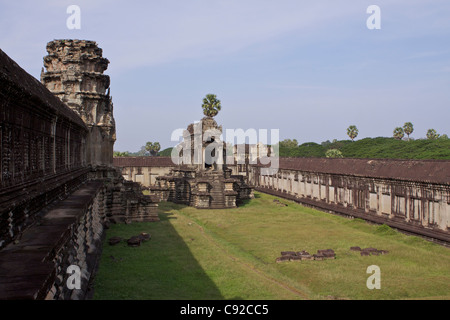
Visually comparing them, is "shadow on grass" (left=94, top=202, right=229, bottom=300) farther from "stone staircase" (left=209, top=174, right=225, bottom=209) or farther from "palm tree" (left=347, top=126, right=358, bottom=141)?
"palm tree" (left=347, top=126, right=358, bottom=141)

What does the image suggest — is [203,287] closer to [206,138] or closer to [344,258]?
[344,258]

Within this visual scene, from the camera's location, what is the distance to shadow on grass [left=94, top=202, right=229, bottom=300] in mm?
10825

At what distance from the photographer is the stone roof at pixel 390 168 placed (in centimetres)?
2047

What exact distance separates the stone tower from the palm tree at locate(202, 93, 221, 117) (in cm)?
3217

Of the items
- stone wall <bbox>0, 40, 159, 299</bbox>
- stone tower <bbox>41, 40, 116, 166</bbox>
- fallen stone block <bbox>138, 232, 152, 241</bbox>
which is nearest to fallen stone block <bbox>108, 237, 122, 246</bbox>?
stone wall <bbox>0, 40, 159, 299</bbox>

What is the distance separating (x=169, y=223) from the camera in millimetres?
23688

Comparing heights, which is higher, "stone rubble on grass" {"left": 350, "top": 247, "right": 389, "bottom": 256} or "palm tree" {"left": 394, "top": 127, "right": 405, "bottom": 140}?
"palm tree" {"left": 394, "top": 127, "right": 405, "bottom": 140}

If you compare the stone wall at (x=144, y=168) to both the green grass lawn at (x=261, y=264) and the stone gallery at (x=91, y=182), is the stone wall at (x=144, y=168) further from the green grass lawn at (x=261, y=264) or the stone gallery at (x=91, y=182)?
the green grass lawn at (x=261, y=264)

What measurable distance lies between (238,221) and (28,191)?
1935 centimetres

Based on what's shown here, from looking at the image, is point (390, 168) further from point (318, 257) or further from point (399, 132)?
point (399, 132)

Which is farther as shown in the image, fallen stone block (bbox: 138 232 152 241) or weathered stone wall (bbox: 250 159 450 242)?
weathered stone wall (bbox: 250 159 450 242)

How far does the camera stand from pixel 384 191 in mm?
→ 24266

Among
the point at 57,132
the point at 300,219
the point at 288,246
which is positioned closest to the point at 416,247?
the point at 288,246

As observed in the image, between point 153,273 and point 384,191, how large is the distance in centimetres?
1656
